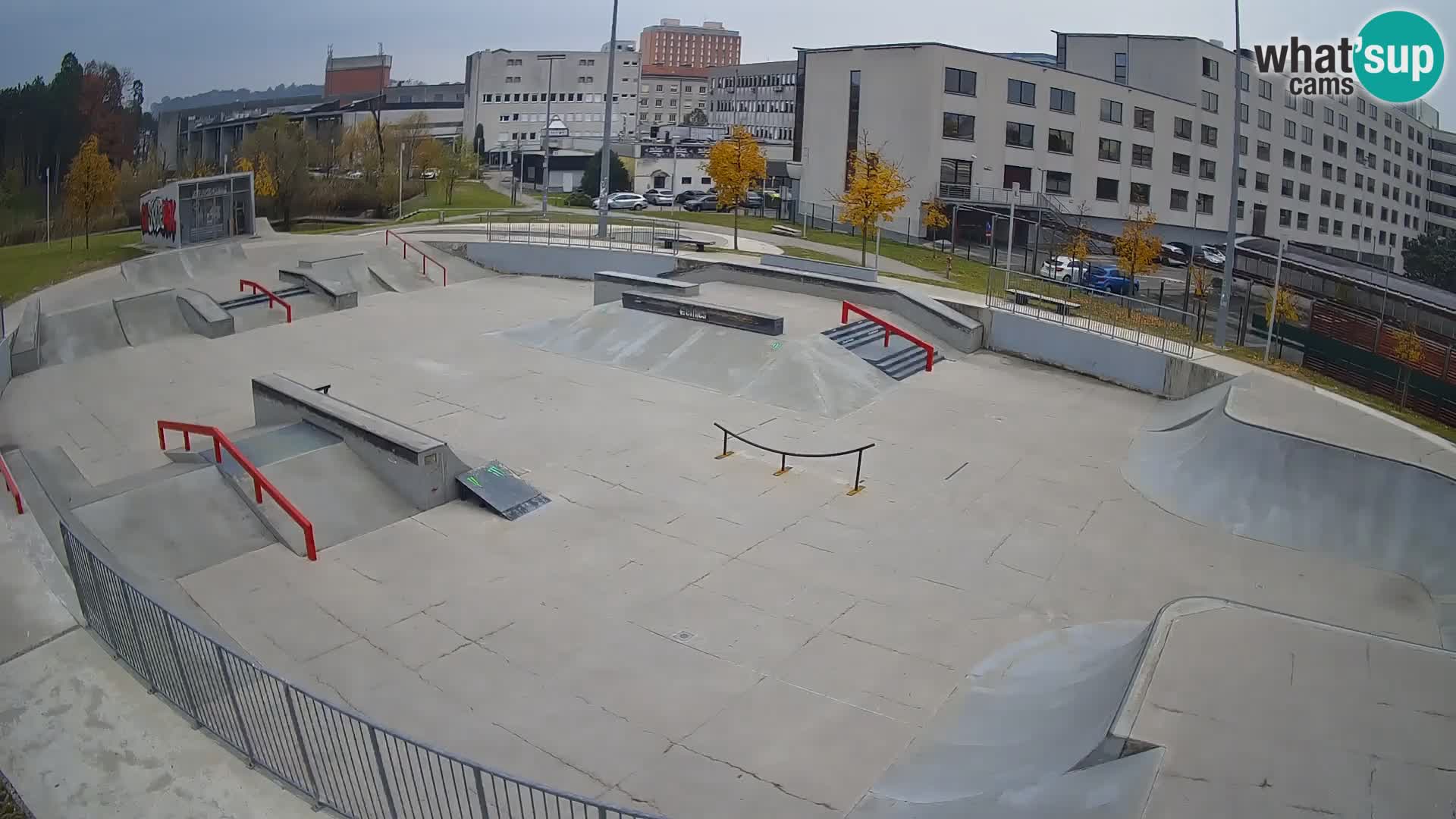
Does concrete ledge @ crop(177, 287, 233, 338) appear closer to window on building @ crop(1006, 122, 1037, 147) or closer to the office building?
window on building @ crop(1006, 122, 1037, 147)

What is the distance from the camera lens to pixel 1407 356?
19.7 m

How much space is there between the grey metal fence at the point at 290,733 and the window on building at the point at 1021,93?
46.1 meters

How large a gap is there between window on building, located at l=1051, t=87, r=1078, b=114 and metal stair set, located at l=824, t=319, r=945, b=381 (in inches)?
1186

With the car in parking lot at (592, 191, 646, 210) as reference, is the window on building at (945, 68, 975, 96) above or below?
above

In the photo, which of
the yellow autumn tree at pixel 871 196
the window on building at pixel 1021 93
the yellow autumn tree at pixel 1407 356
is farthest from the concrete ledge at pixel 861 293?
the window on building at pixel 1021 93

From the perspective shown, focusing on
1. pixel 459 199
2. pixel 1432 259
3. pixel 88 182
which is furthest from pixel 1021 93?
pixel 88 182

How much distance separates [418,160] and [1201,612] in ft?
200

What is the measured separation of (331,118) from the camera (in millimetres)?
86000

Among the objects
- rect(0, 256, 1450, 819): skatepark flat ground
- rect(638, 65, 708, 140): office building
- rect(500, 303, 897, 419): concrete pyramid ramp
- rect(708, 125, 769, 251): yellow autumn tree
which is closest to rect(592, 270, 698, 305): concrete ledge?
rect(500, 303, 897, 419): concrete pyramid ramp

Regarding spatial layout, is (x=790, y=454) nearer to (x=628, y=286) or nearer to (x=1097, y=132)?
(x=628, y=286)

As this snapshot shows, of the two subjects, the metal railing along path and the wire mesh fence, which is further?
the wire mesh fence

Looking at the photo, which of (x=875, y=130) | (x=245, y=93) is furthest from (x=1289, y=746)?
(x=245, y=93)

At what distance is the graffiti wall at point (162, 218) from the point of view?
115 ft

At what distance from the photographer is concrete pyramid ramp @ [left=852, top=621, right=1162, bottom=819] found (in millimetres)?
7207
